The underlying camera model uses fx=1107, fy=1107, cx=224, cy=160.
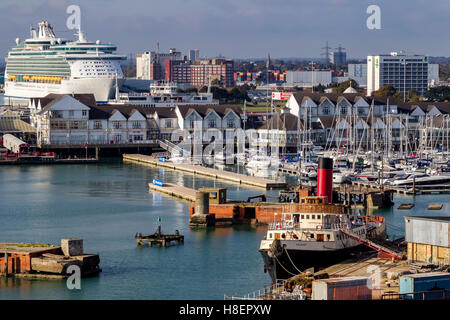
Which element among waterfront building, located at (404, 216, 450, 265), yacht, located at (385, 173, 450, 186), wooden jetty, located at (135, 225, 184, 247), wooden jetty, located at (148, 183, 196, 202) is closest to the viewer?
waterfront building, located at (404, 216, 450, 265)

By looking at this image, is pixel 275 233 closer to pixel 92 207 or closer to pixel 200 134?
pixel 92 207

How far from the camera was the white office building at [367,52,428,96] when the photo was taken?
103812mm

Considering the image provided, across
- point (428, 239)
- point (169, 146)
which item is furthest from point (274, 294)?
point (169, 146)

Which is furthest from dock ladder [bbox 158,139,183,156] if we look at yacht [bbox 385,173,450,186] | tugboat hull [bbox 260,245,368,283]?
tugboat hull [bbox 260,245,368,283]

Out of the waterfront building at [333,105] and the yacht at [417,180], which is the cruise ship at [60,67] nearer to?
the waterfront building at [333,105]

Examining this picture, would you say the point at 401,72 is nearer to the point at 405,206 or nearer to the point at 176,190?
the point at 176,190

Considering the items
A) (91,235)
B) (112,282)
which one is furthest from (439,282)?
(91,235)

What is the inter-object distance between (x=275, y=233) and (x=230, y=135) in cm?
3880

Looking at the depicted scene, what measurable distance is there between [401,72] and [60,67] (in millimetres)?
33335

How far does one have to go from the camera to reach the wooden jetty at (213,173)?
45.8 meters

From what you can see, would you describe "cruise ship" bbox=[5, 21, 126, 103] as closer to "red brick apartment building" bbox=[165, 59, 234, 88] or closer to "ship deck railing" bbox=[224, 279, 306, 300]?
"red brick apartment building" bbox=[165, 59, 234, 88]

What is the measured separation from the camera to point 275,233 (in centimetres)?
2722

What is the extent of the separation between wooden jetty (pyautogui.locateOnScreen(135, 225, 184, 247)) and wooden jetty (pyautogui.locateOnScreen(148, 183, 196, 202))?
30.1 ft

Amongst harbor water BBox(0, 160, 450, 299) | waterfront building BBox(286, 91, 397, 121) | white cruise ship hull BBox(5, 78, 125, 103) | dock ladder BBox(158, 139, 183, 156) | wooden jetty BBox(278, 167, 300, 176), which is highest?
white cruise ship hull BBox(5, 78, 125, 103)
